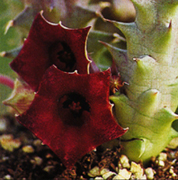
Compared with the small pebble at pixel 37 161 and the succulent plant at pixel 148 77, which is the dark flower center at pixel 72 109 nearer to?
the succulent plant at pixel 148 77

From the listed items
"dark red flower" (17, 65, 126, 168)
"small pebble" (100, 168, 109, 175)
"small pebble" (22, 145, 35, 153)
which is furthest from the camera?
"small pebble" (22, 145, 35, 153)

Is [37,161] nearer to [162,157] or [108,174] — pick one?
[108,174]

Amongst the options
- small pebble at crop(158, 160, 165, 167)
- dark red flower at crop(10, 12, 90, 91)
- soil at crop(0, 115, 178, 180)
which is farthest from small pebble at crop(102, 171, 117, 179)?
dark red flower at crop(10, 12, 90, 91)

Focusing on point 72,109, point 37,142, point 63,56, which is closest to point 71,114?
point 72,109

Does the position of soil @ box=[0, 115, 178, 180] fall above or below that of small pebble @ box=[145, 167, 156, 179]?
below

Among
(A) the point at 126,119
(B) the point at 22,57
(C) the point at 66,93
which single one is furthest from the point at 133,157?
(B) the point at 22,57

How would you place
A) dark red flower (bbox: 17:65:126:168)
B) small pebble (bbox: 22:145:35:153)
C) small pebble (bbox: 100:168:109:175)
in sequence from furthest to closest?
small pebble (bbox: 22:145:35:153) → small pebble (bbox: 100:168:109:175) → dark red flower (bbox: 17:65:126:168)

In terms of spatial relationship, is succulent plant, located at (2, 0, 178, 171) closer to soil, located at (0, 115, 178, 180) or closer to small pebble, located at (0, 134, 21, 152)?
soil, located at (0, 115, 178, 180)
